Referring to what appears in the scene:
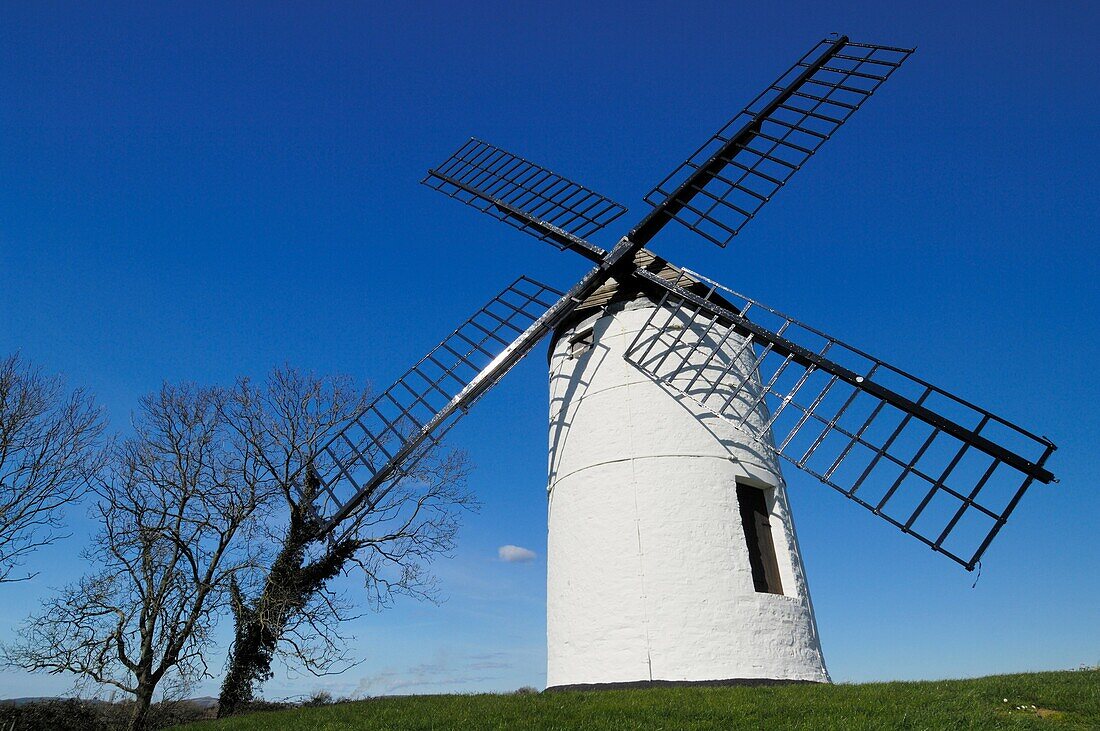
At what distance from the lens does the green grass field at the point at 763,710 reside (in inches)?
278

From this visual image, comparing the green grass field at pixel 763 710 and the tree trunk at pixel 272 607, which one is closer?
the green grass field at pixel 763 710

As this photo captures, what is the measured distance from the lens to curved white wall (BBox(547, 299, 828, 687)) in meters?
9.66

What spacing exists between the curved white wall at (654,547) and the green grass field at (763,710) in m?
0.88

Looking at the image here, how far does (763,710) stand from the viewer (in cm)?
736

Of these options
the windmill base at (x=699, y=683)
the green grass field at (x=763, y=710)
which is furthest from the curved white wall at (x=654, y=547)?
the green grass field at (x=763, y=710)

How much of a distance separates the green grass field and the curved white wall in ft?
2.88

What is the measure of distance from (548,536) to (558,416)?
2306mm

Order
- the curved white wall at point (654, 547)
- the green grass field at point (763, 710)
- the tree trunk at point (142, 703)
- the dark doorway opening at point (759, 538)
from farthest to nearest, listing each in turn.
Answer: the tree trunk at point (142, 703) → the dark doorway opening at point (759, 538) → the curved white wall at point (654, 547) → the green grass field at point (763, 710)

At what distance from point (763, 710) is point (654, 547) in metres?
3.19

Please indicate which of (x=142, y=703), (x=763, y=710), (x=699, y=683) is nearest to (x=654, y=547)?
(x=699, y=683)

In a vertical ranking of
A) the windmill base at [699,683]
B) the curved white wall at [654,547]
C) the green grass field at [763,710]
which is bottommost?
the green grass field at [763,710]

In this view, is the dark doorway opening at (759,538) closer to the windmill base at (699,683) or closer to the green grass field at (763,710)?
the windmill base at (699,683)

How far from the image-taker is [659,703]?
7.79 metres

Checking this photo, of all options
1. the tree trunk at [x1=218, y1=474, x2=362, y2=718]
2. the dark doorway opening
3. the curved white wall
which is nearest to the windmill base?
the curved white wall
